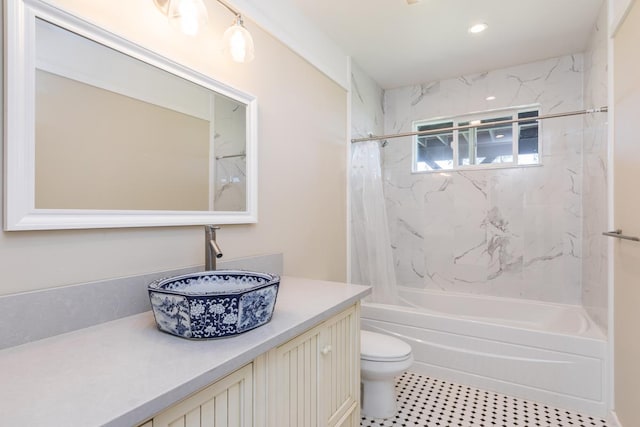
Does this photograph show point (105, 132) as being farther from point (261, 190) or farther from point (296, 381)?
point (296, 381)

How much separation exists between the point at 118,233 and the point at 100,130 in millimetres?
352

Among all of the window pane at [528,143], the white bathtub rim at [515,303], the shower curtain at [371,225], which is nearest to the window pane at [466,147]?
the window pane at [528,143]

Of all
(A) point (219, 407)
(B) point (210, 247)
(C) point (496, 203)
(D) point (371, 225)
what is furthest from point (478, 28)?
(A) point (219, 407)

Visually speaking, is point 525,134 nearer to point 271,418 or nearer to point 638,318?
point 638,318

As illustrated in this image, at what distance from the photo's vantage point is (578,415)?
1980mm

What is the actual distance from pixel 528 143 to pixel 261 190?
245 cm

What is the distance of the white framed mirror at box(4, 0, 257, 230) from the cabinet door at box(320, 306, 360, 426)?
69cm

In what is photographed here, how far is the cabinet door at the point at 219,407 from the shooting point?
2.41ft

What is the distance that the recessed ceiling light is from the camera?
2295 mm

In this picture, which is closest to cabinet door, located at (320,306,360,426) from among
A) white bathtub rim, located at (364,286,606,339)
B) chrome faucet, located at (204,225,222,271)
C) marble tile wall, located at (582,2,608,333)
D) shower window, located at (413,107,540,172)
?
chrome faucet, located at (204,225,222,271)

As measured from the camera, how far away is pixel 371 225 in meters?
2.69

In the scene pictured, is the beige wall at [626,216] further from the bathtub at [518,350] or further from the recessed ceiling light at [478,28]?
the recessed ceiling light at [478,28]

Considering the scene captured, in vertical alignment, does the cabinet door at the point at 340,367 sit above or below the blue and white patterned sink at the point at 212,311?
below

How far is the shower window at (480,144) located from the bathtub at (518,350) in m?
1.28
